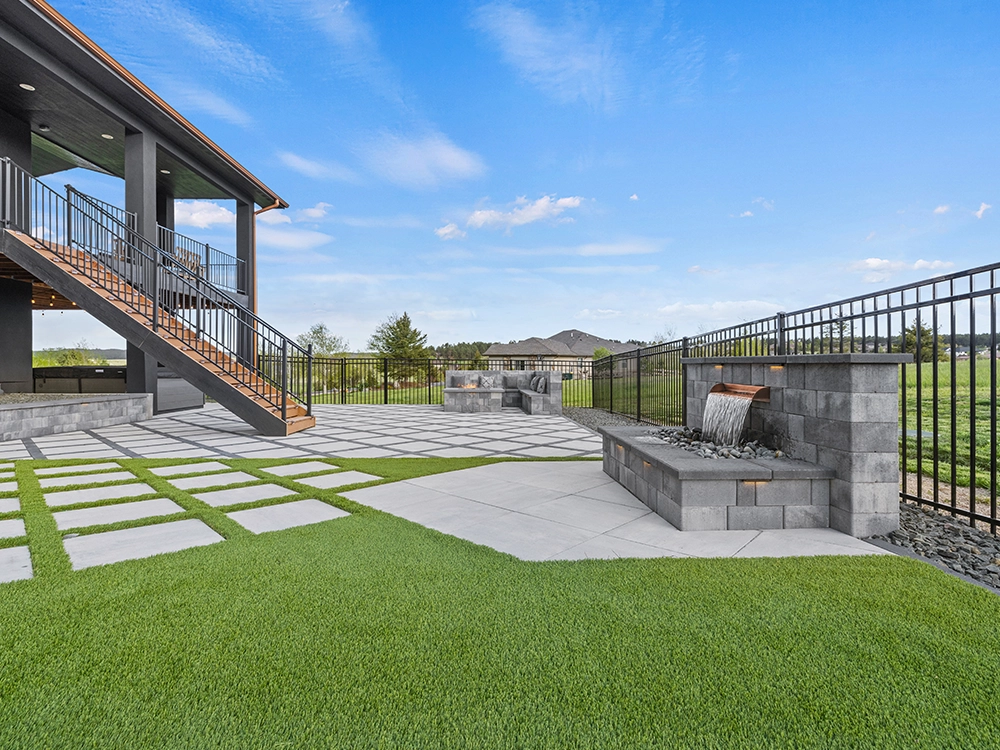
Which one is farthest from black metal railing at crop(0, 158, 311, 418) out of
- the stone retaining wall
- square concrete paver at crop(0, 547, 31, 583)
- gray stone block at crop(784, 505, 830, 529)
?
gray stone block at crop(784, 505, 830, 529)

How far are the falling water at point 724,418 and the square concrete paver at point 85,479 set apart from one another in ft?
17.8

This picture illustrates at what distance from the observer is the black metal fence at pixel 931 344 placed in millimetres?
2879

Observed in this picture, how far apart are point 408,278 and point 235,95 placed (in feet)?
52.6

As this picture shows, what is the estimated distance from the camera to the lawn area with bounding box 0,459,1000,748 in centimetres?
131

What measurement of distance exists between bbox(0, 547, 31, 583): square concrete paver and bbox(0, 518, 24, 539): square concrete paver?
0.26m

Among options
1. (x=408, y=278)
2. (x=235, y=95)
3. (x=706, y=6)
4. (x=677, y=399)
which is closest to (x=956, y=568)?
(x=677, y=399)

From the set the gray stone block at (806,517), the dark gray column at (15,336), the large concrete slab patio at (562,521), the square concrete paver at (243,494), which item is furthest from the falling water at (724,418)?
the dark gray column at (15,336)

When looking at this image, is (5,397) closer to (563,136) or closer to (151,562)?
(151,562)

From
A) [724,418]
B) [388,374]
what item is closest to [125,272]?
[388,374]

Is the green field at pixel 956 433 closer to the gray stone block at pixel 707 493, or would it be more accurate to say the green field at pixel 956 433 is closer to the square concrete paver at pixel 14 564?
the gray stone block at pixel 707 493

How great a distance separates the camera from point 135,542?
2.80 meters

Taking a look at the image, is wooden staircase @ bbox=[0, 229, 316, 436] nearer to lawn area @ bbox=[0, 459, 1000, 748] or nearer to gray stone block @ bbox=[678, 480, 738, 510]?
lawn area @ bbox=[0, 459, 1000, 748]

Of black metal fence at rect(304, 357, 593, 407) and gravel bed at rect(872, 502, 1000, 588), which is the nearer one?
gravel bed at rect(872, 502, 1000, 588)

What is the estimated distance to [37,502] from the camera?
3602 mm
